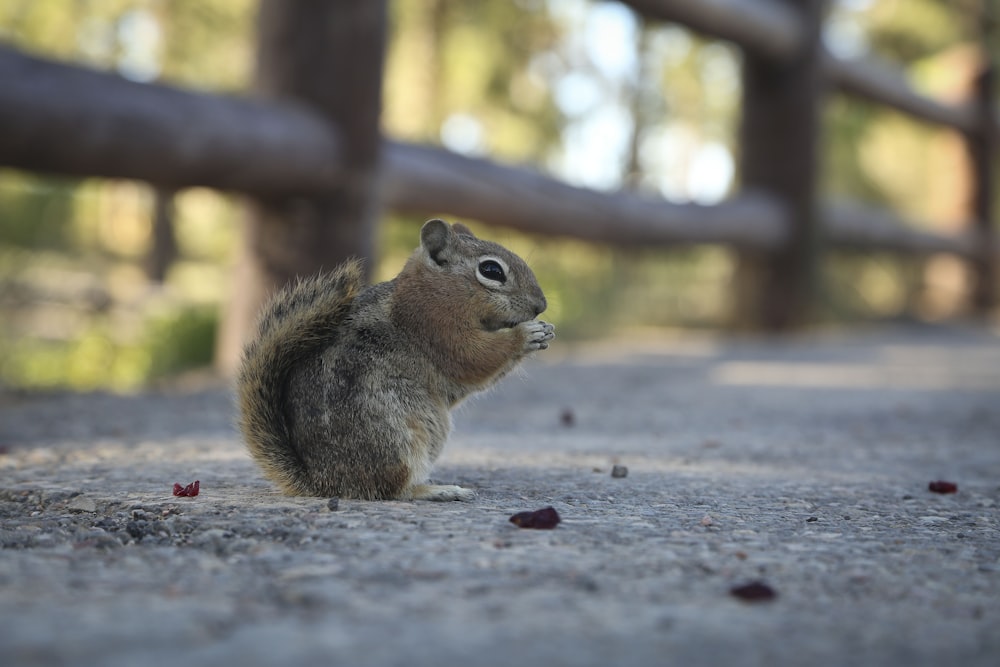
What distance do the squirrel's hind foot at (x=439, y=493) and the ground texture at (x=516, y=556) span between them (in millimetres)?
55

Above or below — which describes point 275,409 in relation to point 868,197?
below

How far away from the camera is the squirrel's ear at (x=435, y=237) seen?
2631 millimetres

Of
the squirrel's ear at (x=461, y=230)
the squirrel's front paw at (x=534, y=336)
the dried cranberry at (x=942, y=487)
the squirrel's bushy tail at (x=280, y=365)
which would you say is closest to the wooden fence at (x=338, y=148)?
the squirrel's ear at (x=461, y=230)

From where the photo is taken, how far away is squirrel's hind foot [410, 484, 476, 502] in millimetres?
2355

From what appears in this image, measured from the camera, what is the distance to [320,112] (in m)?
5.33

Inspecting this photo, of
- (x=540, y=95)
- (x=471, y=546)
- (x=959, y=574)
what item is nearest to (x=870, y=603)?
(x=959, y=574)

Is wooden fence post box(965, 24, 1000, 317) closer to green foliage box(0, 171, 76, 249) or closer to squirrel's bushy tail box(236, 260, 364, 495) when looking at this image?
green foliage box(0, 171, 76, 249)

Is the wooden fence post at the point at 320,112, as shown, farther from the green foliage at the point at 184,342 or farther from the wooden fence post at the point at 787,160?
the wooden fence post at the point at 787,160

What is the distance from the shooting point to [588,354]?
7.84 metres

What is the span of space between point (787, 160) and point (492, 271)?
7850 millimetres

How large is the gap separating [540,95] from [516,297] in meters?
16.4

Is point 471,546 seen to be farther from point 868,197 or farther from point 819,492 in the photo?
point 868,197

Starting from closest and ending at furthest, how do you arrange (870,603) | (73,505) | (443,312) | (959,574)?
1. (870,603)
2. (959,574)
3. (73,505)
4. (443,312)

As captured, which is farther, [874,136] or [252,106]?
[874,136]
